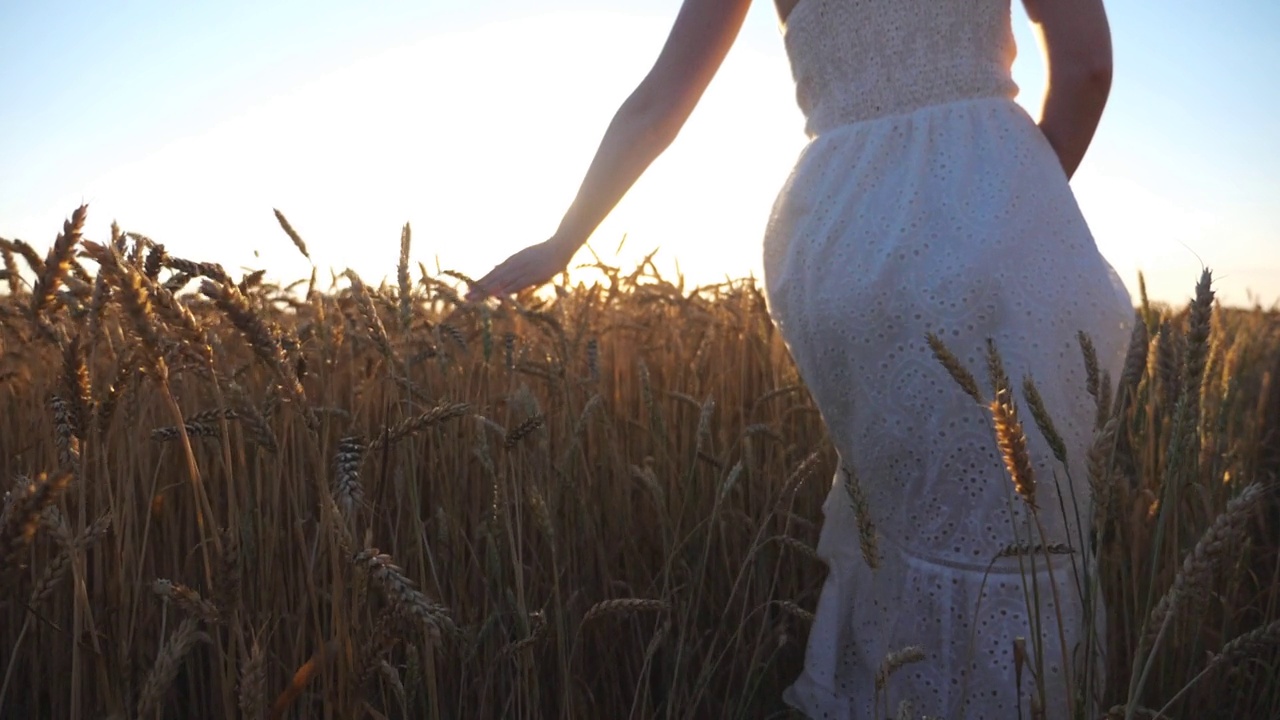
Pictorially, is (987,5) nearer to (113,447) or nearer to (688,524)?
(688,524)

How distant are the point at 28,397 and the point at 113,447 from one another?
2.22 feet

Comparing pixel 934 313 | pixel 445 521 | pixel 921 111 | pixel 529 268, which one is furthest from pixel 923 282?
pixel 445 521

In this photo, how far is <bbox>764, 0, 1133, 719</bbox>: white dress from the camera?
1.52 meters

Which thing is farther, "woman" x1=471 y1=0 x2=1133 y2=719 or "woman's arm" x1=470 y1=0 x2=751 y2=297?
"woman's arm" x1=470 y1=0 x2=751 y2=297

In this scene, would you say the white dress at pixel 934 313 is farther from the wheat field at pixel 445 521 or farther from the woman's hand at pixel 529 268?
the woman's hand at pixel 529 268

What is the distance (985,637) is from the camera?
1582 mm

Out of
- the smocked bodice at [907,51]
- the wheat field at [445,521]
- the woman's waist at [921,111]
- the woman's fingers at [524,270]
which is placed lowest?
the wheat field at [445,521]

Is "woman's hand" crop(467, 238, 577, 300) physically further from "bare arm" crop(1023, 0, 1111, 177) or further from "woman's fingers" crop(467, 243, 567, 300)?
"bare arm" crop(1023, 0, 1111, 177)

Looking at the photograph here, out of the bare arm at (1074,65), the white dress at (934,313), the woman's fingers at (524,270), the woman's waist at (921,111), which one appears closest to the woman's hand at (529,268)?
the woman's fingers at (524,270)

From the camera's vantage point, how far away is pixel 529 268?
1.73m

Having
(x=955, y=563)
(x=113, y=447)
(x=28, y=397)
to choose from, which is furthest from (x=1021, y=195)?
(x=28, y=397)

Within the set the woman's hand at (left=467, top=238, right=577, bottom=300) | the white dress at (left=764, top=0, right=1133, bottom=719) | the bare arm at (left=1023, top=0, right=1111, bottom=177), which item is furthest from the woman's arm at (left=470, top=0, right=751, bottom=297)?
the bare arm at (left=1023, top=0, right=1111, bottom=177)

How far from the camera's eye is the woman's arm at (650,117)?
1749 mm

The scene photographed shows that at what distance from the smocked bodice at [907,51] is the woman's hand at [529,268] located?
0.55 m
